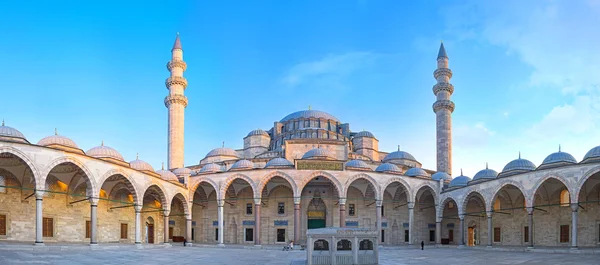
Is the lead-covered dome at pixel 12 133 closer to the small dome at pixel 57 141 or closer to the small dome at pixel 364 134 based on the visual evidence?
the small dome at pixel 57 141

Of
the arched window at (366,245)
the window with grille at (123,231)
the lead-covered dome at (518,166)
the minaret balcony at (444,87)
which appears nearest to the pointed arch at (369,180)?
the lead-covered dome at (518,166)

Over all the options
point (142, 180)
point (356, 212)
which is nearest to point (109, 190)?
point (142, 180)

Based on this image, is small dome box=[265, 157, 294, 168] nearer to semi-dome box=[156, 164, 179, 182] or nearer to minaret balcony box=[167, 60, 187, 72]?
semi-dome box=[156, 164, 179, 182]

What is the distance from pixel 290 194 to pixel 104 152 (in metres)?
11.5

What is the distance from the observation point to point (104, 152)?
2502cm

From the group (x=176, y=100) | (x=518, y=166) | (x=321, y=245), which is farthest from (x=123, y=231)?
(x=518, y=166)

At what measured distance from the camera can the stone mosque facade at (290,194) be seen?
2019 centimetres

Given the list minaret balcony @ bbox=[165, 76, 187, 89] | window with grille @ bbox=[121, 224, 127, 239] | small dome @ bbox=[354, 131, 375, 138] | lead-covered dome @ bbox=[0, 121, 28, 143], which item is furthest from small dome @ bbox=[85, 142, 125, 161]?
small dome @ bbox=[354, 131, 375, 138]

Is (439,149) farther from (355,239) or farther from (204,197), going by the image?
(355,239)

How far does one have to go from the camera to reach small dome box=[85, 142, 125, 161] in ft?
81.3

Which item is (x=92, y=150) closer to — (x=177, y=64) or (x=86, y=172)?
(x=86, y=172)

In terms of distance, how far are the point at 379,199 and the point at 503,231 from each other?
7.67 m

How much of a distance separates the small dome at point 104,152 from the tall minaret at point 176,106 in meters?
8.40

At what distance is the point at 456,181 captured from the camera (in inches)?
1174
